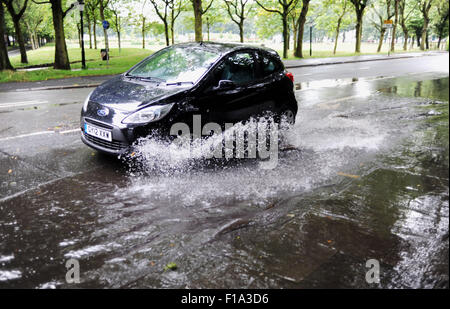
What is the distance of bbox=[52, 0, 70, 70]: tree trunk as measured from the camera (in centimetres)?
2098

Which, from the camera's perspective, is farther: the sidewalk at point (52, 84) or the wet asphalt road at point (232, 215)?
the sidewalk at point (52, 84)

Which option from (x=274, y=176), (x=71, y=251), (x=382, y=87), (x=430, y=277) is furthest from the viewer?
(x=382, y=87)

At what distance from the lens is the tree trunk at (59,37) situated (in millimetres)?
20975

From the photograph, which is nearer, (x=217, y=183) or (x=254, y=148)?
(x=217, y=183)

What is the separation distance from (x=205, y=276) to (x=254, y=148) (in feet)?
12.5

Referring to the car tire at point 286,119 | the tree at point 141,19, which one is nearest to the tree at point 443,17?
the car tire at point 286,119

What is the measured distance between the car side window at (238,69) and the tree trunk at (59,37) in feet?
60.7

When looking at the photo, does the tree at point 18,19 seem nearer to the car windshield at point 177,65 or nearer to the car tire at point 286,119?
the car windshield at point 177,65

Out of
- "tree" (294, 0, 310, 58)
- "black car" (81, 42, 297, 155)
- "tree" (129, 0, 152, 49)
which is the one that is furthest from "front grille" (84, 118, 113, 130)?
"tree" (129, 0, 152, 49)

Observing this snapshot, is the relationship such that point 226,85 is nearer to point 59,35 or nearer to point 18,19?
point 59,35

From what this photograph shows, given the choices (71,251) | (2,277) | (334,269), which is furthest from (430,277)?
(2,277)

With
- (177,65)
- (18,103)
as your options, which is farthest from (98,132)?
(18,103)
